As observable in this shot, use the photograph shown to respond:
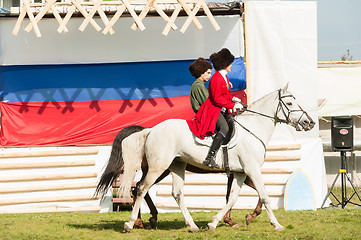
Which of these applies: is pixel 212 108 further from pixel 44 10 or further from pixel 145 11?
pixel 44 10

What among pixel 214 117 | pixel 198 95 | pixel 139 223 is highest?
pixel 198 95

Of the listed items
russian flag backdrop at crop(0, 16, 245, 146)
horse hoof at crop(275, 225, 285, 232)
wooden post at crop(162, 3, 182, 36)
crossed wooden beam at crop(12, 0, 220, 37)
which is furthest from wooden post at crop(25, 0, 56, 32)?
horse hoof at crop(275, 225, 285, 232)

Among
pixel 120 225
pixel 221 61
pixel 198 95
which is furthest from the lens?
pixel 120 225

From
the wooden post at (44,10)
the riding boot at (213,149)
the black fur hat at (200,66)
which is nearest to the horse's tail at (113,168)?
the riding boot at (213,149)

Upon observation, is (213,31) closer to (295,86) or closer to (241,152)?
(295,86)

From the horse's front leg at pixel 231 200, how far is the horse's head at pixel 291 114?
40.5 inches

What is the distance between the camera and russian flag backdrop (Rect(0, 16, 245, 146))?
516 inches

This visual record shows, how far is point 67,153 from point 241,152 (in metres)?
4.79

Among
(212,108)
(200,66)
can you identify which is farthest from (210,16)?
(212,108)

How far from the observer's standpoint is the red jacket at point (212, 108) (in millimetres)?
9086

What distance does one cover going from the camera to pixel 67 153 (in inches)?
507

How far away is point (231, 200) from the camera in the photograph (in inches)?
362

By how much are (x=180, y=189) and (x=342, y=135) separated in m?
4.54

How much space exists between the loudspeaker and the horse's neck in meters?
3.56
